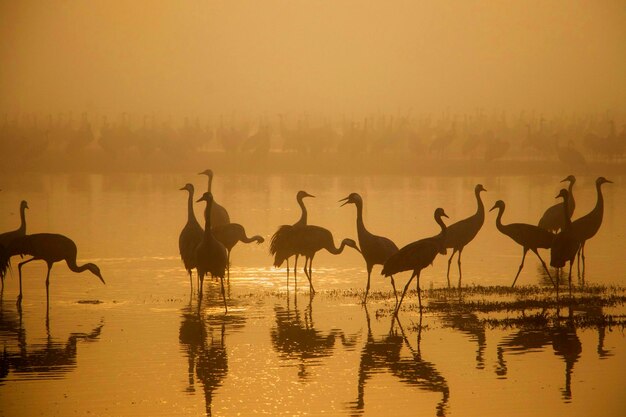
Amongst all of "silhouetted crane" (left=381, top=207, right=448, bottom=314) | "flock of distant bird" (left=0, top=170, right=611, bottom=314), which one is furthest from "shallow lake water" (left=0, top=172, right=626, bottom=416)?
"silhouetted crane" (left=381, top=207, right=448, bottom=314)

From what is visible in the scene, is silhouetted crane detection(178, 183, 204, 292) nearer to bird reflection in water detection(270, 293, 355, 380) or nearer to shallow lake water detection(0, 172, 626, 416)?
shallow lake water detection(0, 172, 626, 416)

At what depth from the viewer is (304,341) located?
1388 cm

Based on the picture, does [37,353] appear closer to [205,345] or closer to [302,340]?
[205,345]

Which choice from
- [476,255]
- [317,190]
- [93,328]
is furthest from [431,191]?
[93,328]

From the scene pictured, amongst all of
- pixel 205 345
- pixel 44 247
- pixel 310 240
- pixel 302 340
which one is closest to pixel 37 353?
pixel 205 345

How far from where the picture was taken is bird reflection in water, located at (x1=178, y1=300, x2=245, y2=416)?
1194 cm

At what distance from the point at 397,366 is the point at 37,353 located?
163 inches

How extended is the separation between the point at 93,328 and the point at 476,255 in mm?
10022

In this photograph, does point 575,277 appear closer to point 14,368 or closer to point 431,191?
point 14,368

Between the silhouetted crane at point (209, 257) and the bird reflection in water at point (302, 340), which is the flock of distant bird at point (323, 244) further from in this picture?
the bird reflection in water at point (302, 340)

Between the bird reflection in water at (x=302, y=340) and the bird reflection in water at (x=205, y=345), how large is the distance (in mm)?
631

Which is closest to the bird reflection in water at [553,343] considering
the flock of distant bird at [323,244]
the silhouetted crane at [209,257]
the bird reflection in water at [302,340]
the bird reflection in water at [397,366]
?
the bird reflection in water at [397,366]

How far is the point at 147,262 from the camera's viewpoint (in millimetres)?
21422

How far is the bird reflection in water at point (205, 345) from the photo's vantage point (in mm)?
11938
